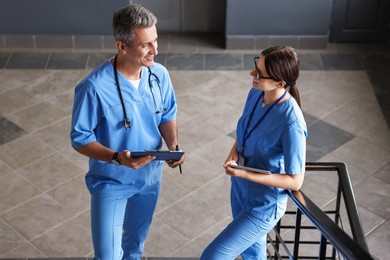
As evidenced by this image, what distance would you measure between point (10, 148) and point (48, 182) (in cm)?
65

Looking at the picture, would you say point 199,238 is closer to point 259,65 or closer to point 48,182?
point 48,182

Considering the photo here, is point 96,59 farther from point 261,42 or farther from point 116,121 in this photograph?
point 116,121

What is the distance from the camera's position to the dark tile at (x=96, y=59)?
7136 millimetres

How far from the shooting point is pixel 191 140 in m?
5.90

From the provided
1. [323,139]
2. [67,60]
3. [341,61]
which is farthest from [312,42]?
[67,60]

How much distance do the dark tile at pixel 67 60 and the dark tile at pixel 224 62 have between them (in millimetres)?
1332

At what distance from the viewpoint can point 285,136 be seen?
3.13 metres

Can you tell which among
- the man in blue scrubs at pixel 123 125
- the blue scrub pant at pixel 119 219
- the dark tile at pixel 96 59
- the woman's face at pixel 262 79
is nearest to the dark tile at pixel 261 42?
the dark tile at pixel 96 59

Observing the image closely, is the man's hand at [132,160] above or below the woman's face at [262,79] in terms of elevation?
below

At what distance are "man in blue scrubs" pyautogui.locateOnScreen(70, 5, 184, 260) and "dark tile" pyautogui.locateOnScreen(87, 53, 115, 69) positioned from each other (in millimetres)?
3627

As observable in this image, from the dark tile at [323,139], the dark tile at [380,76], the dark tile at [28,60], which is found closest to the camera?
the dark tile at [323,139]

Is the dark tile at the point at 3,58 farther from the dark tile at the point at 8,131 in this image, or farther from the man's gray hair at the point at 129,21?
the man's gray hair at the point at 129,21

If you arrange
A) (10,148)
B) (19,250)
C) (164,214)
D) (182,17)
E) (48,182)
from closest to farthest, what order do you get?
(19,250), (164,214), (48,182), (10,148), (182,17)

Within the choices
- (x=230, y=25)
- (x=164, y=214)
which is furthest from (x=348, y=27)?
(x=164, y=214)
